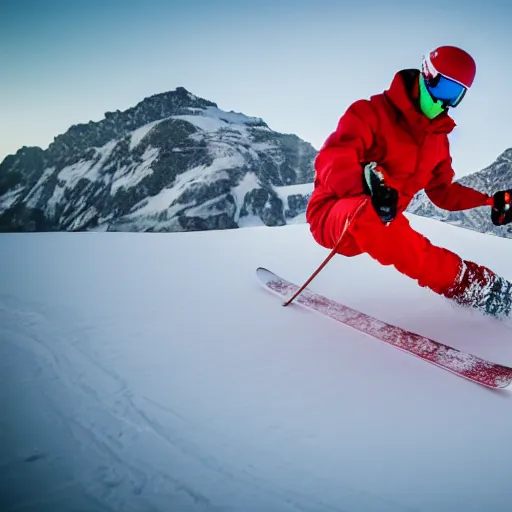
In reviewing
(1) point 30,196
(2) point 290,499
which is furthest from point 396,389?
(1) point 30,196

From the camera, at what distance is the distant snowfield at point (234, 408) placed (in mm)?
789

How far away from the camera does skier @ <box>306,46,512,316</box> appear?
163cm

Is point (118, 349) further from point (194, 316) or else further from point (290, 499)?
point (290, 499)

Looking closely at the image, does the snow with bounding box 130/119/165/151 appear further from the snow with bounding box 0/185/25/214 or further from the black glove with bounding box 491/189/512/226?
the black glove with bounding box 491/189/512/226

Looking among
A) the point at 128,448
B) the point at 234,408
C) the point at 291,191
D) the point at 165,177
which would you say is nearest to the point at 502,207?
the point at 234,408

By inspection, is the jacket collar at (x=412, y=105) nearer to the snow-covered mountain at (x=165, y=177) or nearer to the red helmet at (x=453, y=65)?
the red helmet at (x=453, y=65)

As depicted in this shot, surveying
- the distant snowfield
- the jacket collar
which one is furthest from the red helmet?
the distant snowfield

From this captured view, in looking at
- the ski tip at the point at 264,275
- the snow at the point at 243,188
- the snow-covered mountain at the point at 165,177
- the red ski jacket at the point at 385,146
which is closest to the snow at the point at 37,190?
the snow-covered mountain at the point at 165,177

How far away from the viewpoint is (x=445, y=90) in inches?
65.4

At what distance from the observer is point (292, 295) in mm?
2100

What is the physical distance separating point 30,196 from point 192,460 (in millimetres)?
132546

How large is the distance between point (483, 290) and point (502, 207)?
21.8 inches

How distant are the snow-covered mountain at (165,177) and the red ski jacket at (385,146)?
62318 millimetres

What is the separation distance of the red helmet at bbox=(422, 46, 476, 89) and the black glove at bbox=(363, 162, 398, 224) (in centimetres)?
59
